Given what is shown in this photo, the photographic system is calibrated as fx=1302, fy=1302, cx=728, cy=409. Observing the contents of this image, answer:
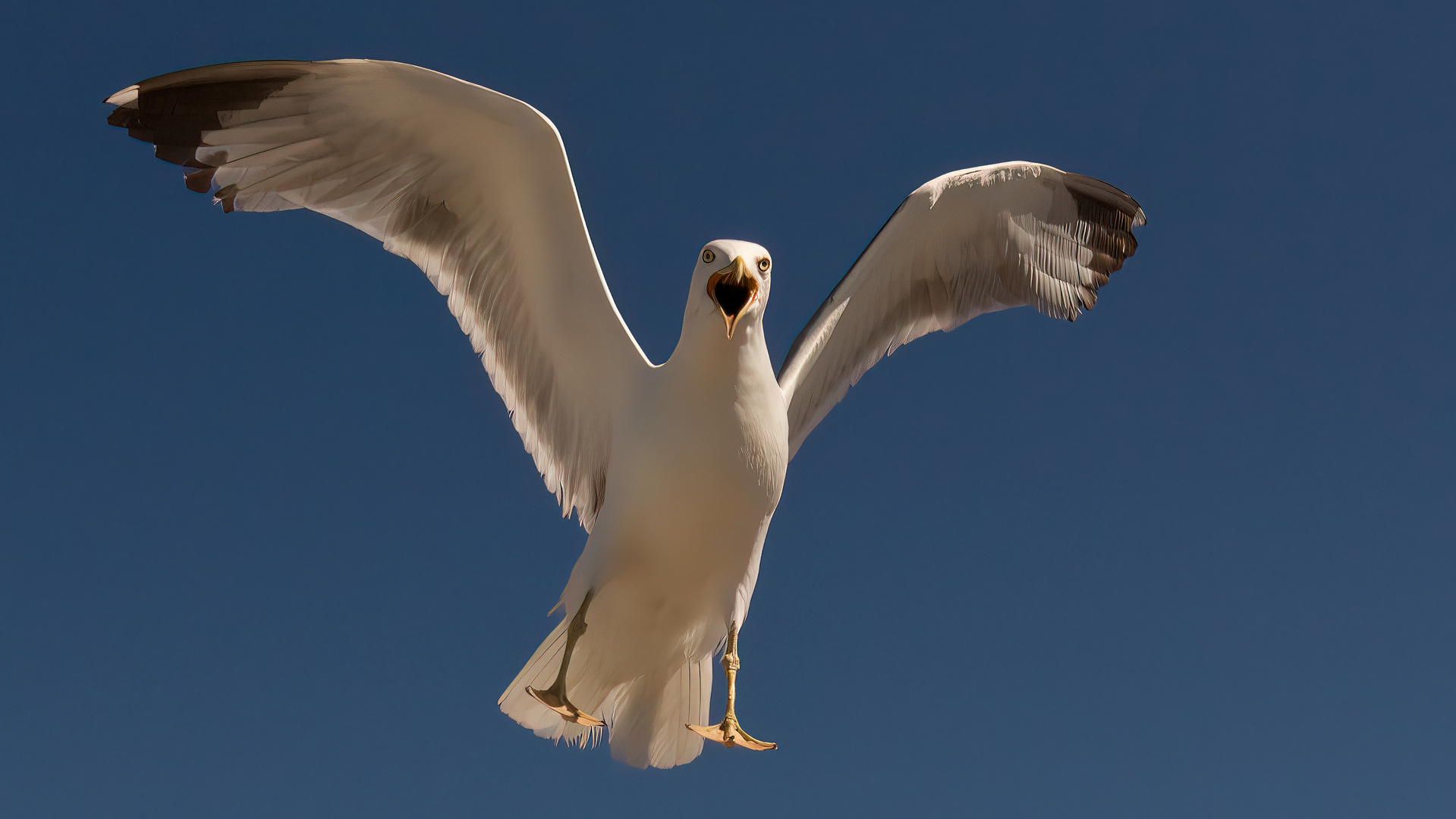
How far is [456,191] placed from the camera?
24.8 ft

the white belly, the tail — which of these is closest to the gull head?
the white belly

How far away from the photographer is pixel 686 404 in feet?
21.5

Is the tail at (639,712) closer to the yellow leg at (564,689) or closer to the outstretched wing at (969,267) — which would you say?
the yellow leg at (564,689)

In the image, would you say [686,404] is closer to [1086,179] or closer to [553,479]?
[553,479]

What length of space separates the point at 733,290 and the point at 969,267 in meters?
2.91

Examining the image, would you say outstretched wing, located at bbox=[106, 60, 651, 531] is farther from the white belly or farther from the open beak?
the open beak

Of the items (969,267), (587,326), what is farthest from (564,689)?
(969,267)

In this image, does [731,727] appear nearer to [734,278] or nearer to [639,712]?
[639,712]

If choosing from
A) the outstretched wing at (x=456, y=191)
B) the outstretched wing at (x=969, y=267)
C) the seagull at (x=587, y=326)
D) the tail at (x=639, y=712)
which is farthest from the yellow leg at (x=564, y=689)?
the outstretched wing at (x=969, y=267)

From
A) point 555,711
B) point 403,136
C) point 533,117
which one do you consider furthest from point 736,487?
point 403,136

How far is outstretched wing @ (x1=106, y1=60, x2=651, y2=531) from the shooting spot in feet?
23.1

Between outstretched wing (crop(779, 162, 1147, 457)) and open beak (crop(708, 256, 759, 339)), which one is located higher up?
outstretched wing (crop(779, 162, 1147, 457))

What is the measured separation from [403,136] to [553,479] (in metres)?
2.26

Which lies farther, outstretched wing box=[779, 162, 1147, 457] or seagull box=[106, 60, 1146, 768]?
outstretched wing box=[779, 162, 1147, 457]
